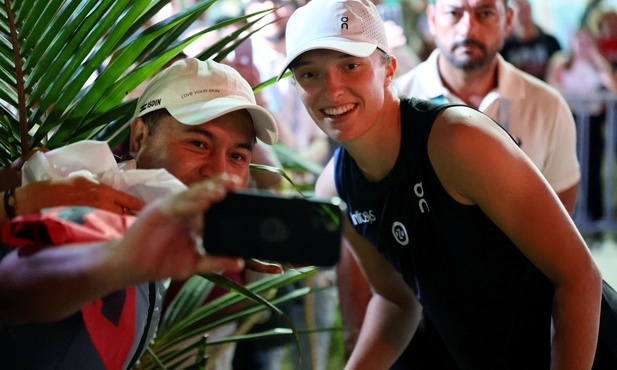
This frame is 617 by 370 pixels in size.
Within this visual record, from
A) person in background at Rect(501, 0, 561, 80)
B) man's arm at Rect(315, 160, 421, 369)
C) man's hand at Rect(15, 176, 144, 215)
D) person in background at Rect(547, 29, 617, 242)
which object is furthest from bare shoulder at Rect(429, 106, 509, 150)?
person in background at Rect(547, 29, 617, 242)

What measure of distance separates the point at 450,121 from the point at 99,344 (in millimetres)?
884

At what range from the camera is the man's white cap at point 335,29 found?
6.35 feet

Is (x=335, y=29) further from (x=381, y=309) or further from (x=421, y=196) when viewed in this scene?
(x=381, y=309)

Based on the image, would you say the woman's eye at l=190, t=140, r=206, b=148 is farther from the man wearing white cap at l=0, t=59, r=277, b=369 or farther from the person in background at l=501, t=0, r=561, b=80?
the person in background at l=501, t=0, r=561, b=80

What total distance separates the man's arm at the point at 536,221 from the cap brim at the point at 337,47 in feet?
0.92

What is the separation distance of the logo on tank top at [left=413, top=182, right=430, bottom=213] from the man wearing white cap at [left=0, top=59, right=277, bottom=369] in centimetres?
33

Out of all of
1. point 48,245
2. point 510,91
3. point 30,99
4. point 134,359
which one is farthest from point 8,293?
point 510,91

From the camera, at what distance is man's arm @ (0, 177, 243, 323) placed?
100cm

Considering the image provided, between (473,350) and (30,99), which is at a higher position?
(30,99)

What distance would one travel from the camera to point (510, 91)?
122 inches

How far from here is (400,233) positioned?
1987mm

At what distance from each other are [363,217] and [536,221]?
1.51ft

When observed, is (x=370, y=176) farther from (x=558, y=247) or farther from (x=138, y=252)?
(x=138, y=252)

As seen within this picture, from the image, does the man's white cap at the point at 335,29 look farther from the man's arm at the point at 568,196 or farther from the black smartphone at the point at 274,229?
the man's arm at the point at 568,196
